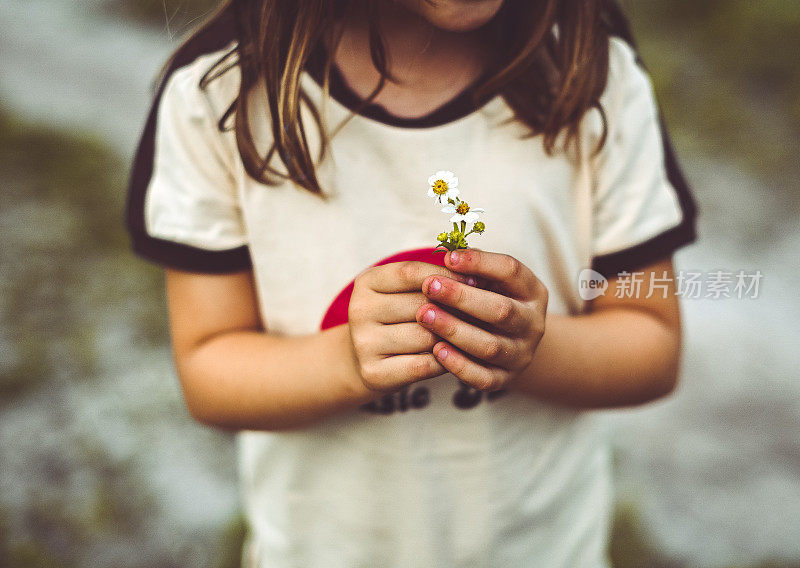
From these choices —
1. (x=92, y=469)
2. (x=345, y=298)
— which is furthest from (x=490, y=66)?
(x=92, y=469)

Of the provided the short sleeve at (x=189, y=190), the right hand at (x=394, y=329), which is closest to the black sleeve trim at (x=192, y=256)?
the short sleeve at (x=189, y=190)

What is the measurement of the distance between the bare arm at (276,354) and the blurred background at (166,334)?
578 millimetres

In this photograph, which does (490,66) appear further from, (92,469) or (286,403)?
(92,469)

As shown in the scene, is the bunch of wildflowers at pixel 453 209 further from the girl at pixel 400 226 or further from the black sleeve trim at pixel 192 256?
the black sleeve trim at pixel 192 256

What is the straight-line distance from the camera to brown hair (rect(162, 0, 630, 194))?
0.48 meters

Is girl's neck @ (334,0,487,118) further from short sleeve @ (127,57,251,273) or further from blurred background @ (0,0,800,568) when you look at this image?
blurred background @ (0,0,800,568)

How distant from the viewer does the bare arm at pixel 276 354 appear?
422 millimetres

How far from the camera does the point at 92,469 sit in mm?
1111

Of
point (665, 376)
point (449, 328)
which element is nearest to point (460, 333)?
point (449, 328)

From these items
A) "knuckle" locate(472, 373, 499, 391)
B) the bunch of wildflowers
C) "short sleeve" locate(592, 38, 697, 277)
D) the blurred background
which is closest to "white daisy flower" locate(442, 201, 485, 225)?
the bunch of wildflowers

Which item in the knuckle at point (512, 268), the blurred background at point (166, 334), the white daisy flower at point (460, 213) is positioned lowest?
the blurred background at point (166, 334)

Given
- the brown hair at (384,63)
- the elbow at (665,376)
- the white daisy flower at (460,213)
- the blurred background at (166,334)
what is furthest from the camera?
the blurred background at (166,334)

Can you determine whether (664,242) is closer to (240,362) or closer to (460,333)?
(460,333)

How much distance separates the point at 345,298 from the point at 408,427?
0.12m
